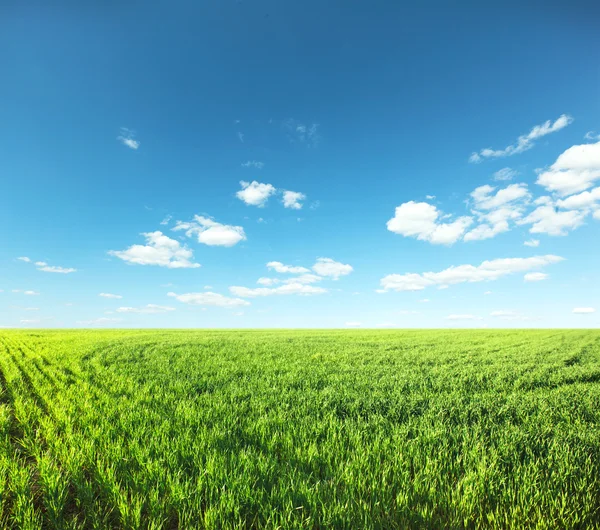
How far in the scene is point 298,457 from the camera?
4.36 m

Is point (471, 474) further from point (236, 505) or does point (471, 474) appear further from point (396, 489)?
point (236, 505)

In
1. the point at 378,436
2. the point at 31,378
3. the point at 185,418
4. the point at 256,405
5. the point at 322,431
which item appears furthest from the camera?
the point at 31,378

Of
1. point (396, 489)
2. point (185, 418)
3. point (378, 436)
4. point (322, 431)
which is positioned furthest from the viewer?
point (185, 418)

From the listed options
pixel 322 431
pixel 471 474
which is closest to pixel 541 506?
pixel 471 474

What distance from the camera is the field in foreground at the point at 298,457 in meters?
3.32

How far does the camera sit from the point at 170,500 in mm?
3463

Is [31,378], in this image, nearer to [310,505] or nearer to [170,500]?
[170,500]

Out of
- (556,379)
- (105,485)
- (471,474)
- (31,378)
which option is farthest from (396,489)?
(31,378)

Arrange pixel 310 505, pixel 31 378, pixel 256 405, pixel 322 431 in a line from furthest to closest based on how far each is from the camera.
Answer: pixel 31 378
pixel 256 405
pixel 322 431
pixel 310 505

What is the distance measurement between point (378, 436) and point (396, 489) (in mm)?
1311

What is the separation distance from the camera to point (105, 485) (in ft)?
12.3

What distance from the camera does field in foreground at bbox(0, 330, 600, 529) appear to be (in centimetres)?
332

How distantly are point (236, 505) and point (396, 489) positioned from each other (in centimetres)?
191

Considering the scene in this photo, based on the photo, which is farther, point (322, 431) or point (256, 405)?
point (256, 405)
